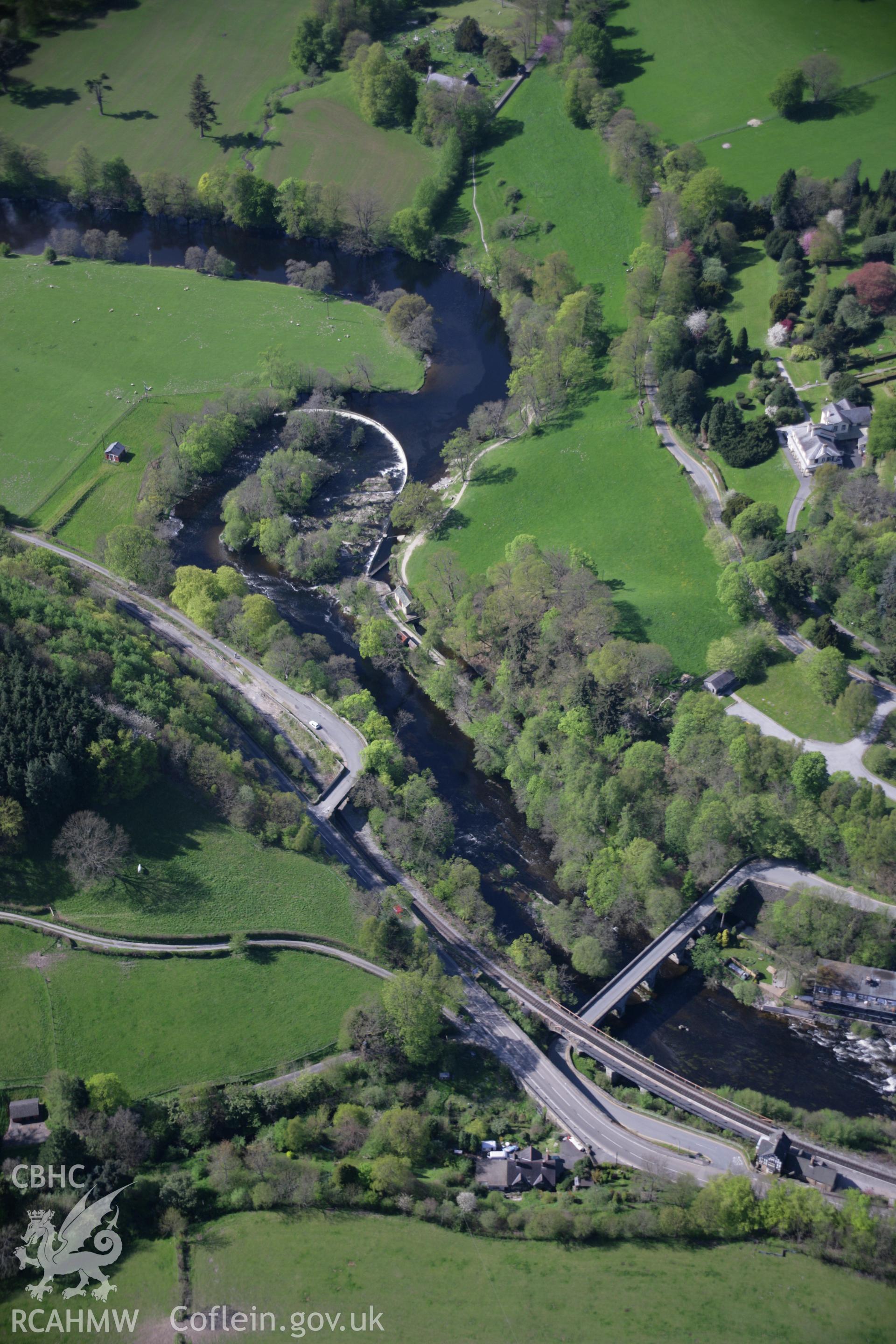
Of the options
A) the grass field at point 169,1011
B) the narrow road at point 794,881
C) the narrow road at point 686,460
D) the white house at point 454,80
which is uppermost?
the white house at point 454,80

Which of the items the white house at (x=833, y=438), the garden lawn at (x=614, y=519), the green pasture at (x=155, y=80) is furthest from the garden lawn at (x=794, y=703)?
the green pasture at (x=155, y=80)

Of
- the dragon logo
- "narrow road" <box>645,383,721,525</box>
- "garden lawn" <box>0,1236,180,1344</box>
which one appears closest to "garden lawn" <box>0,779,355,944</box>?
the dragon logo

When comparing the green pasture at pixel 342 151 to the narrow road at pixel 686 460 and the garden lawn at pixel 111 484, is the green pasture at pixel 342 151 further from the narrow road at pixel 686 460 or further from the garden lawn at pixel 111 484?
the narrow road at pixel 686 460

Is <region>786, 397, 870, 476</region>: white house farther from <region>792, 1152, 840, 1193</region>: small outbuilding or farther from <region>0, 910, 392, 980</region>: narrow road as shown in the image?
<region>0, 910, 392, 980</region>: narrow road

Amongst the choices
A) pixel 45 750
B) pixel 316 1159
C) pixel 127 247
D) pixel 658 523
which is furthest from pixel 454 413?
pixel 316 1159

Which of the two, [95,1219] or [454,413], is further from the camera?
[454,413]

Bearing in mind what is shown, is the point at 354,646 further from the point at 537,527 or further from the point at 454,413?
the point at 454,413
